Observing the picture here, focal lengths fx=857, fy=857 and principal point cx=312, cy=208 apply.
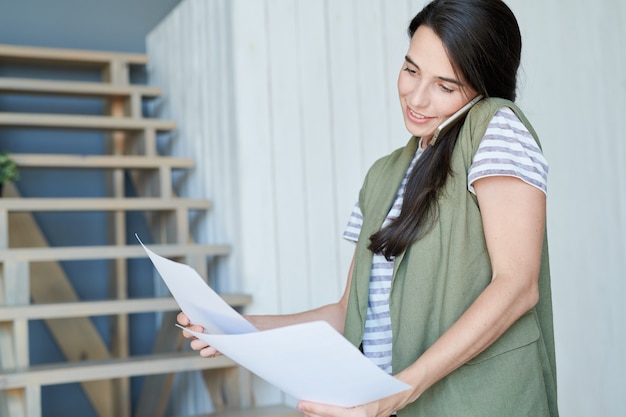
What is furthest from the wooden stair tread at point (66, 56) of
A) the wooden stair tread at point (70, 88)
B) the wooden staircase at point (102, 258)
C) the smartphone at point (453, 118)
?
the smartphone at point (453, 118)

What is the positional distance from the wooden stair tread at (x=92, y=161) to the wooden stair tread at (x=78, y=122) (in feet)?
0.69

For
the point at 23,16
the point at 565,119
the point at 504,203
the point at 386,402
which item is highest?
the point at 23,16

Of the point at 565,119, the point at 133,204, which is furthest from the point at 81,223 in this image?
the point at 565,119

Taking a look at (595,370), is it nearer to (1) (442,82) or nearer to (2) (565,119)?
(2) (565,119)

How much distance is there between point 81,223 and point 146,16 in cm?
113

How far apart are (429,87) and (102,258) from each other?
2.62 meters

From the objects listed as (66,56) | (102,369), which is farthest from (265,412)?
(66,56)

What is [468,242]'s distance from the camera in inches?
50.8

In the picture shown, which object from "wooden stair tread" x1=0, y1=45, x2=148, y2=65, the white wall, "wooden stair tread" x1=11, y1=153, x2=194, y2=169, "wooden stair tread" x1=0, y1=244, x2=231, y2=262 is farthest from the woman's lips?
"wooden stair tread" x1=0, y1=45, x2=148, y2=65

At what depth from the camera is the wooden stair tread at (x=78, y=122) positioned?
11.4 ft

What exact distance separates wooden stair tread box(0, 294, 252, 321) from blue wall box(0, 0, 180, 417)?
1.33 metres

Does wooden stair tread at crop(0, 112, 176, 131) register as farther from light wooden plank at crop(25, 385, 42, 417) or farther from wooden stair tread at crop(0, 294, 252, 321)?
light wooden plank at crop(25, 385, 42, 417)

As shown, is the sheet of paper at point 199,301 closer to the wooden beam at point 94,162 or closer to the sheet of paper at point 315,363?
the sheet of paper at point 315,363

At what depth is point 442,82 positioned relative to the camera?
1.35 metres
